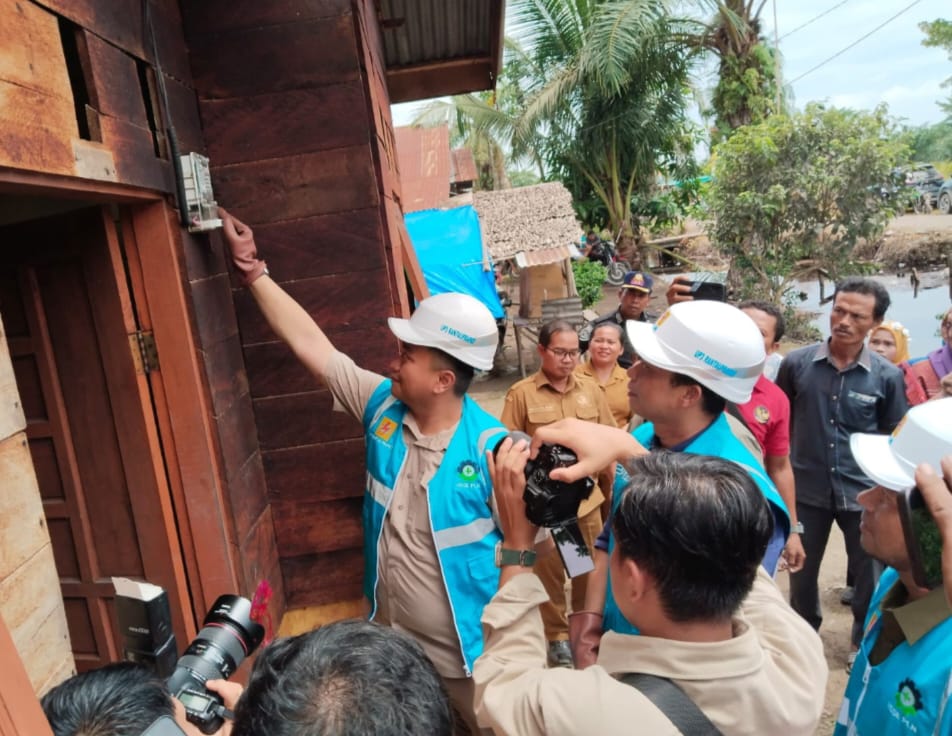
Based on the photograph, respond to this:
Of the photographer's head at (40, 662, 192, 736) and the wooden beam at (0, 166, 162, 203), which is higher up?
the wooden beam at (0, 166, 162, 203)

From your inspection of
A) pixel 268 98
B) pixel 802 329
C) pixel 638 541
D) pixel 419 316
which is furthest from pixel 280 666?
pixel 802 329

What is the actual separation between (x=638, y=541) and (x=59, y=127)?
60.8 inches

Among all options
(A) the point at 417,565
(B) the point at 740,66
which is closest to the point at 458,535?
(A) the point at 417,565

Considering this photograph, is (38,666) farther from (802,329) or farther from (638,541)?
(802,329)

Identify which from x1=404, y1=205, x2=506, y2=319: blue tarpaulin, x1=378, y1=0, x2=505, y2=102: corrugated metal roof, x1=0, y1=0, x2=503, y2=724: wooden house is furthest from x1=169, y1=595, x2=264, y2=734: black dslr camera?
x1=404, y1=205, x2=506, y2=319: blue tarpaulin

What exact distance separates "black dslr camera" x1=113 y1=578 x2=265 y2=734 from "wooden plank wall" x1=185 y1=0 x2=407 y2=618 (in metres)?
1.29

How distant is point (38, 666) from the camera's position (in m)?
1.44

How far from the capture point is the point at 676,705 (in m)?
1.04

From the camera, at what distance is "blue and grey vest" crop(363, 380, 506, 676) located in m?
2.03

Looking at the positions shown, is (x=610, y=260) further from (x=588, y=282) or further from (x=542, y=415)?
(x=542, y=415)

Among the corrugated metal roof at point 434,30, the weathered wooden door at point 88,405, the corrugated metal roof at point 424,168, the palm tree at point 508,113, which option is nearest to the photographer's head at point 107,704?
the weathered wooden door at point 88,405

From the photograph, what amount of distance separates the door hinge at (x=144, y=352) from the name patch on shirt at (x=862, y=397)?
3.00 metres

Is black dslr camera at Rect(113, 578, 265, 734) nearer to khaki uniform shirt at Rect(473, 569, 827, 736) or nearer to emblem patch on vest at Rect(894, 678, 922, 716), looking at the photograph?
khaki uniform shirt at Rect(473, 569, 827, 736)

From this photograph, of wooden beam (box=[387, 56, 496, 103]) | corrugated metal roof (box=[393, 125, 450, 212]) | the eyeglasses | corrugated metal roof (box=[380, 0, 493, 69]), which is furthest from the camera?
corrugated metal roof (box=[393, 125, 450, 212])
